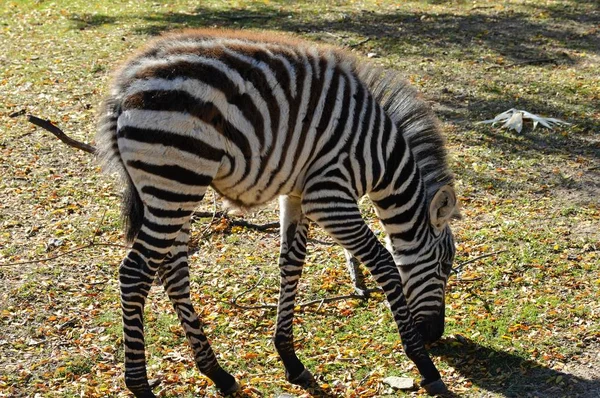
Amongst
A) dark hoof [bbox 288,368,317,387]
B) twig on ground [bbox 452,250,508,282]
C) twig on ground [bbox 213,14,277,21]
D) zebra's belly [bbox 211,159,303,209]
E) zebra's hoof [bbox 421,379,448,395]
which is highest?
zebra's belly [bbox 211,159,303,209]

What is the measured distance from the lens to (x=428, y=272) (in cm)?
725

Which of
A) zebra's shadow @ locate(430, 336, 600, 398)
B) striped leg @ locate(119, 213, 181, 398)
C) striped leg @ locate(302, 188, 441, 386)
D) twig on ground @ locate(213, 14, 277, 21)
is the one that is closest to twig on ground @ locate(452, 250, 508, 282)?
zebra's shadow @ locate(430, 336, 600, 398)

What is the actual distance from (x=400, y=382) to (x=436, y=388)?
12.6 inches

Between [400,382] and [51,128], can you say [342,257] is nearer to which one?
[400,382]

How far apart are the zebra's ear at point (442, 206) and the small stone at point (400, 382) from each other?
1389 millimetres

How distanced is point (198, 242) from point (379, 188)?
3.39m

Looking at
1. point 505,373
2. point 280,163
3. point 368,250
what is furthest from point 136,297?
point 505,373

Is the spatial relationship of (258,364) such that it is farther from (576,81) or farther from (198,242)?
(576,81)

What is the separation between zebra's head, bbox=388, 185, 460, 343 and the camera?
723 cm

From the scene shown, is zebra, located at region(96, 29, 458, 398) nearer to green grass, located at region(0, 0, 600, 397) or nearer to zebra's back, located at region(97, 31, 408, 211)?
zebra's back, located at region(97, 31, 408, 211)

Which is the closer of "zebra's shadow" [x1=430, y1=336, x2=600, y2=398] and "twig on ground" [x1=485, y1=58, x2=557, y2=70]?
"zebra's shadow" [x1=430, y1=336, x2=600, y2=398]

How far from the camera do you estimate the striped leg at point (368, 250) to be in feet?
21.5

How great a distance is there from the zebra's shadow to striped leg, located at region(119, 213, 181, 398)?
2.73 m

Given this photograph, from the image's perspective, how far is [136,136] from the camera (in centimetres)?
589
